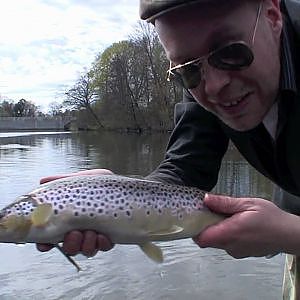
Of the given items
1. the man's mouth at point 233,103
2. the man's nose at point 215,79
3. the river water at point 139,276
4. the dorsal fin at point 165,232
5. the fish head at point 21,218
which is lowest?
the river water at point 139,276

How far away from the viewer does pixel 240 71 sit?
7.85 ft

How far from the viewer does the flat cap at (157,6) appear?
7.30ft

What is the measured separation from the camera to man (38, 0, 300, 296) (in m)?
2.30

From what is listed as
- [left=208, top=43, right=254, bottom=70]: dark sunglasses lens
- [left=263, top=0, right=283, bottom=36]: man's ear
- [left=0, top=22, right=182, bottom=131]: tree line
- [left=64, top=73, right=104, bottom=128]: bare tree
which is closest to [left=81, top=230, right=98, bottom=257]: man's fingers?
[left=208, top=43, right=254, bottom=70]: dark sunglasses lens

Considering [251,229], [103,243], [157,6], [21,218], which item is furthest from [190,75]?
[21,218]

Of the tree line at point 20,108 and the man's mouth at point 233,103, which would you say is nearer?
the man's mouth at point 233,103

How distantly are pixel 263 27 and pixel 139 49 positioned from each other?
6061cm

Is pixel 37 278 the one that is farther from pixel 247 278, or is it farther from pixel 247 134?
pixel 247 134

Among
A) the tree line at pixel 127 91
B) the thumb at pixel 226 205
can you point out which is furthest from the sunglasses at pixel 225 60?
the tree line at pixel 127 91

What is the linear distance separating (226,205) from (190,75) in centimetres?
61

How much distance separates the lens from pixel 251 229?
97.2 inches

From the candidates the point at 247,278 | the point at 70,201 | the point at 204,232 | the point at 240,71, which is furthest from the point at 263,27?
the point at 247,278

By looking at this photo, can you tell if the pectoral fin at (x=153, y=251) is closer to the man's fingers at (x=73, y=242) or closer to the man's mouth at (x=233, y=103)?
the man's fingers at (x=73, y=242)

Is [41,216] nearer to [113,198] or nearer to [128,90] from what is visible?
[113,198]
